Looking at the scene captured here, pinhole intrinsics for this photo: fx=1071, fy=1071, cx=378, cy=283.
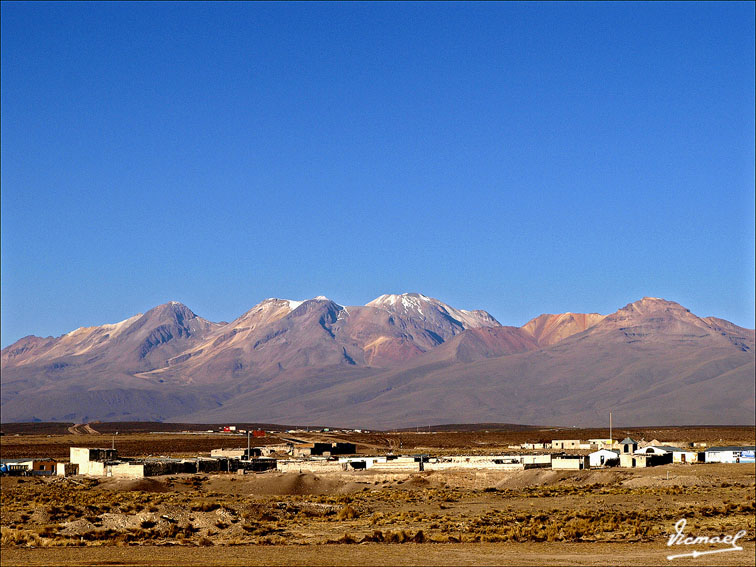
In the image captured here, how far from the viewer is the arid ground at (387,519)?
114ft

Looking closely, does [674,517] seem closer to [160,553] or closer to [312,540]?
[312,540]

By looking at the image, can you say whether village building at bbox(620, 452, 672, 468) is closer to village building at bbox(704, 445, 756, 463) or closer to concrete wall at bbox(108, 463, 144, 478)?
village building at bbox(704, 445, 756, 463)

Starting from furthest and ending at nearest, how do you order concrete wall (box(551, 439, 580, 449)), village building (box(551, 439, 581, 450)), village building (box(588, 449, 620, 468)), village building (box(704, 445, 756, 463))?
concrete wall (box(551, 439, 580, 449)) < village building (box(551, 439, 581, 450)) < village building (box(588, 449, 620, 468)) < village building (box(704, 445, 756, 463))

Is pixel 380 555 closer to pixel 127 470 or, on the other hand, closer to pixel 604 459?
pixel 127 470

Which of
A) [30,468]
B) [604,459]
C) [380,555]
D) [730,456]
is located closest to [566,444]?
[604,459]

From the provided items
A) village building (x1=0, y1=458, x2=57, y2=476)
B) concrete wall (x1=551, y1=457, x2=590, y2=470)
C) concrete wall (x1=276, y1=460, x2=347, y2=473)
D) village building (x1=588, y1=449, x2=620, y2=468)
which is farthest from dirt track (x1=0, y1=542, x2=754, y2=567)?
village building (x1=0, y1=458, x2=57, y2=476)

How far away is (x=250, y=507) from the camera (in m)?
49.5

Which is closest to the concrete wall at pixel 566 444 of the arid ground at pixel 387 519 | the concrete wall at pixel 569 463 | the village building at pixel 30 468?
the concrete wall at pixel 569 463

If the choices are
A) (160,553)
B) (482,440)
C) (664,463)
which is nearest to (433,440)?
(482,440)

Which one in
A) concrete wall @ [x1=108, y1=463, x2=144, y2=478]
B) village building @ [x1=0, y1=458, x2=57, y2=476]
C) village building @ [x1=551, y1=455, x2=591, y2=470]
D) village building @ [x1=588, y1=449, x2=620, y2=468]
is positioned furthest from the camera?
village building @ [x1=0, y1=458, x2=57, y2=476]

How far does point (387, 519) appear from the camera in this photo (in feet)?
150

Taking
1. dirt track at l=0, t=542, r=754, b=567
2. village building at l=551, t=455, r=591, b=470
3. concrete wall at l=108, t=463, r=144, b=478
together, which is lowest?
dirt track at l=0, t=542, r=754, b=567

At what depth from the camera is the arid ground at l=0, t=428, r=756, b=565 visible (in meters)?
34.8

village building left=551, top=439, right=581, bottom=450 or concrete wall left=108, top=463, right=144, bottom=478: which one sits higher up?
village building left=551, top=439, right=581, bottom=450
